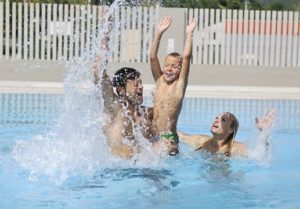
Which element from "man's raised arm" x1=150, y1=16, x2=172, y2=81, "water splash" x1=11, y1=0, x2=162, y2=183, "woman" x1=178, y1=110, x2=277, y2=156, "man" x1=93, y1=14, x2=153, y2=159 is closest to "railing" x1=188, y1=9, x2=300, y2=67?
"woman" x1=178, y1=110, x2=277, y2=156

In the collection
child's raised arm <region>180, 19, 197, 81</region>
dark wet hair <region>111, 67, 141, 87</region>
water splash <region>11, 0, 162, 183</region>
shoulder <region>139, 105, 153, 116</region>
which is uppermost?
child's raised arm <region>180, 19, 197, 81</region>

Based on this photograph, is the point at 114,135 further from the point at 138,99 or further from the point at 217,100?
the point at 217,100

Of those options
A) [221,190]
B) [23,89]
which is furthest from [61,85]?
[221,190]

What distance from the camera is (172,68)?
21.0 ft

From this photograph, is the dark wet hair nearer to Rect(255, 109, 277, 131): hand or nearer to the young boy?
the young boy

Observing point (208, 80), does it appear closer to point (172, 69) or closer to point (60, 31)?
point (60, 31)

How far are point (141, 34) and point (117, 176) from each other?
13.7m

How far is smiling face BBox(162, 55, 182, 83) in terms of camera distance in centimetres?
638

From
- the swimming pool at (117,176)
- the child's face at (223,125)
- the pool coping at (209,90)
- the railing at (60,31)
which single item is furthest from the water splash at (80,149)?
the railing at (60,31)

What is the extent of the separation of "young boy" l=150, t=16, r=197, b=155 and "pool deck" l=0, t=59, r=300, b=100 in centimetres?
608

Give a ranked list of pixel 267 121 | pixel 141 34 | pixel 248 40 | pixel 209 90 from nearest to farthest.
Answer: pixel 267 121 → pixel 209 90 → pixel 141 34 → pixel 248 40

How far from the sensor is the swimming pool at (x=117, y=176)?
5.28m

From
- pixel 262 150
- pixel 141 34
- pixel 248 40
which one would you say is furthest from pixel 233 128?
pixel 248 40

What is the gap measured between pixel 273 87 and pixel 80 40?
241 inches
